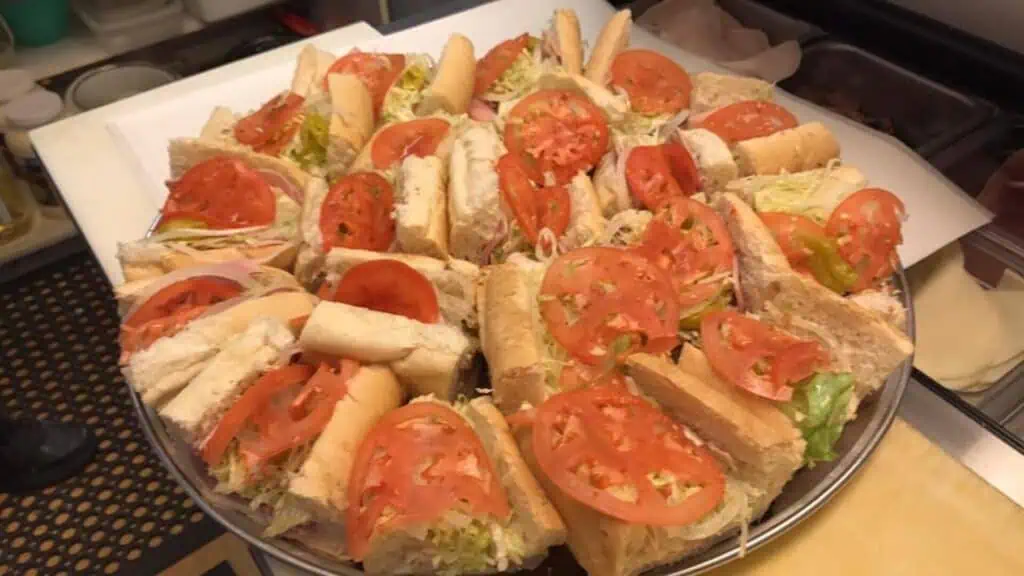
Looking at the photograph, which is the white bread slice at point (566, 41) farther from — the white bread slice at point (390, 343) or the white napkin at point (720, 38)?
the white bread slice at point (390, 343)

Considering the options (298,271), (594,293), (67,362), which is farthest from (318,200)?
(67,362)

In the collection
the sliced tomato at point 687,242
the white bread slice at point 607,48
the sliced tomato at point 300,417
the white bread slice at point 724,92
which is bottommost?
the sliced tomato at point 300,417

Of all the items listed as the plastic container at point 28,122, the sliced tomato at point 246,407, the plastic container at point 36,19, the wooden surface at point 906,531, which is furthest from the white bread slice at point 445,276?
the plastic container at point 36,19

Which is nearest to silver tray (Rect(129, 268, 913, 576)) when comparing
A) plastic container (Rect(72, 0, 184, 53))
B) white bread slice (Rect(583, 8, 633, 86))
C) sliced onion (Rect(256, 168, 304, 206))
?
sliced onion (Rect(256, 168, 304, 206))

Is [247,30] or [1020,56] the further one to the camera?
[247,30]

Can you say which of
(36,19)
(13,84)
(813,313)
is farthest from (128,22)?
(813,313)

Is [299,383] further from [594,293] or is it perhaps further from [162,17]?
[162,17]
